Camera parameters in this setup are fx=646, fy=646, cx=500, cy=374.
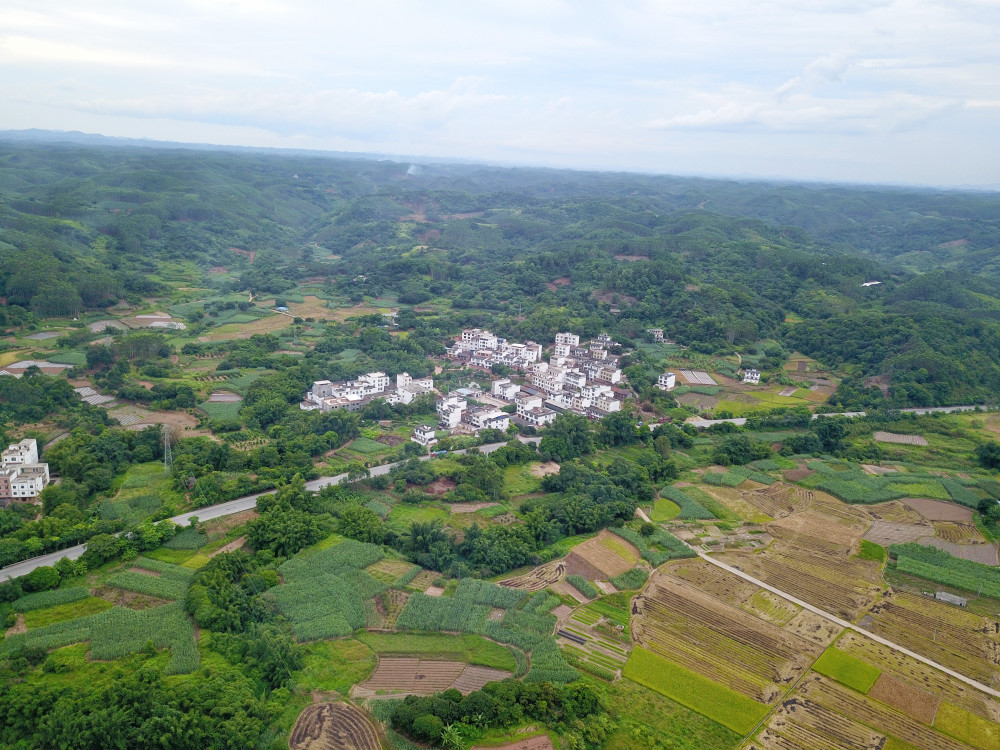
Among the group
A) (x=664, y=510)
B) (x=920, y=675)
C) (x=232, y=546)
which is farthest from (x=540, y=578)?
(x=920, y=675)

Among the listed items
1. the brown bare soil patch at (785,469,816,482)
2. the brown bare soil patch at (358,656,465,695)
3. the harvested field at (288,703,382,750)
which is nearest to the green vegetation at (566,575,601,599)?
the brown bare soil patch at (358,656,465,695)

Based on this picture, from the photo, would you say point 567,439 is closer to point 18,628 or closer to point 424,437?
point 424,437

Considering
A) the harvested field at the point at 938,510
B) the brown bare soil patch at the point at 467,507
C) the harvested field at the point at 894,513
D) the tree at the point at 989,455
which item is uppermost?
the tree at the point at 989,455

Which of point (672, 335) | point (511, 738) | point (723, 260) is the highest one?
point (723, 260)

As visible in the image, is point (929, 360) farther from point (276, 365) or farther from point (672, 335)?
point (276, 365)

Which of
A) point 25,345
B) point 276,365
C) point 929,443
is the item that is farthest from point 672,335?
point 25,345

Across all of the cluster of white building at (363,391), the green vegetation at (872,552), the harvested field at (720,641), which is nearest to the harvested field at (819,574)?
the green vegetation at (872,552)

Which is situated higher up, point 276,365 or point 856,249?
point 856,249

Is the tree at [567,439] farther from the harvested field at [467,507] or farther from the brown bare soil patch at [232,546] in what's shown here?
the brown bare soil patch at [232,546]
